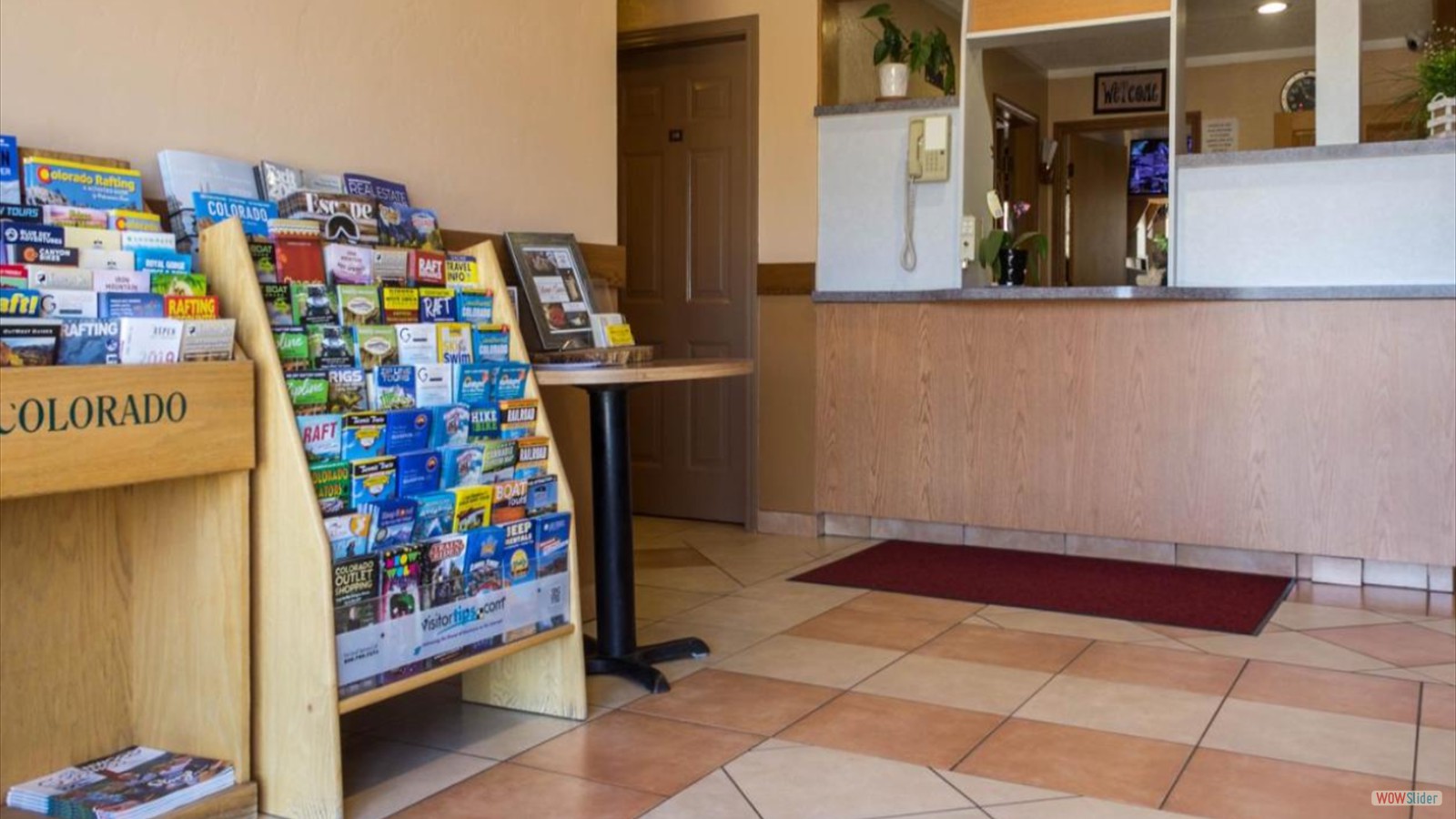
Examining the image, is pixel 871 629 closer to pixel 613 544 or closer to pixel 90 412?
pixel 613 544

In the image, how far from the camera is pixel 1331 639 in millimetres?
3332

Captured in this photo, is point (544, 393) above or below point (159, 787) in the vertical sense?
above

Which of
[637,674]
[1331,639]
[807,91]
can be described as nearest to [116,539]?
[637,674]

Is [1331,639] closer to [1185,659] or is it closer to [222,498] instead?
[1185,659]

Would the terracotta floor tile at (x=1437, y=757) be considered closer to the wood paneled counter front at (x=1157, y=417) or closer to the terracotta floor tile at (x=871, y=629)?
the terracotta floor tile at (x=871, y=629)

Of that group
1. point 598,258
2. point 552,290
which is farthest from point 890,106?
point 552,290

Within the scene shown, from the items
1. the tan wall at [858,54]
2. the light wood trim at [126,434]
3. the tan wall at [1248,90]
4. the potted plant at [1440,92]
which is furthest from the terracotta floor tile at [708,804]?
the tan wall at [1248,90]

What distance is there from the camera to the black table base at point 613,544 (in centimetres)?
288

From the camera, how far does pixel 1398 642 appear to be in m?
3.31

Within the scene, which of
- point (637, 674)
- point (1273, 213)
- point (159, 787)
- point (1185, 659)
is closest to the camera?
point (159, 787)

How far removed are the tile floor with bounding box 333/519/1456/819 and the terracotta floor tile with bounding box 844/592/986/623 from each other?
14 millimetres

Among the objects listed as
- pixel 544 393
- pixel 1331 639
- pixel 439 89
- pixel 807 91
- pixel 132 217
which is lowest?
pixel 1331 639

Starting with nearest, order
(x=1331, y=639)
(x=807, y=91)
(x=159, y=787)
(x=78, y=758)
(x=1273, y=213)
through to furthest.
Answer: (x=159, y=787)
(x=78, y=758)
(x=1331, y=639)
(x=1273, y=213)
(x=807, y=91)

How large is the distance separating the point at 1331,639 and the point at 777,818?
1965 millimetres
